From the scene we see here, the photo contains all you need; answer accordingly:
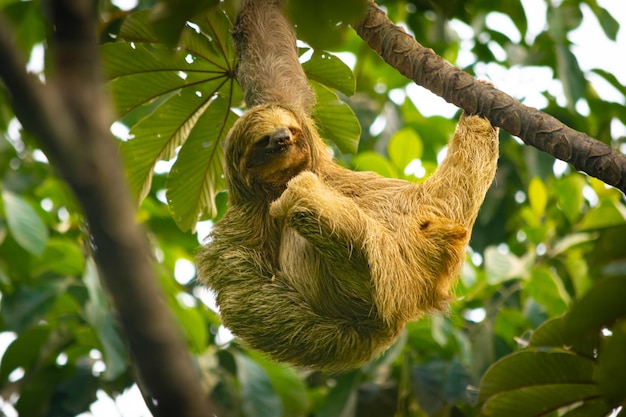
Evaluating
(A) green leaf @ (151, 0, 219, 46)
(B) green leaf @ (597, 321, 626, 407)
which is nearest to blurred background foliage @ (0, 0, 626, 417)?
(B) green leaf @ (597, 321, 626, 407)

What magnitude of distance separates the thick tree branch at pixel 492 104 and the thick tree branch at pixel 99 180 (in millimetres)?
2862

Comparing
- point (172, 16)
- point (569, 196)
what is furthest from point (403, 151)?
point (172, 16)

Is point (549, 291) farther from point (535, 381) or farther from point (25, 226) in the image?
point (25, 226)

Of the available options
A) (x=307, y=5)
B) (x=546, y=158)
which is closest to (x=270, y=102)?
(x=307, y=5)

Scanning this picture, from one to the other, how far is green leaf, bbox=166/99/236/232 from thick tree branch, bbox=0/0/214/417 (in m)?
3.97

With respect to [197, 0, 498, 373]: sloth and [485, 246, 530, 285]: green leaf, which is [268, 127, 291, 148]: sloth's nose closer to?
[197, 0, 498, 373]: sloth

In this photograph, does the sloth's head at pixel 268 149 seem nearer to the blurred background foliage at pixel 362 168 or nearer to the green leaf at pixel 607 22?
the blurred background foliage at pixel 362 168

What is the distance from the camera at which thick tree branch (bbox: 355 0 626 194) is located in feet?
12.4

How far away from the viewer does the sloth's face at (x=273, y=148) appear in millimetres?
4492

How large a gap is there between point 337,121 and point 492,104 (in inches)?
59.9

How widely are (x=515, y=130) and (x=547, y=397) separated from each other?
53.9 inches

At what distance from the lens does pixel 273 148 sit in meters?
4.51

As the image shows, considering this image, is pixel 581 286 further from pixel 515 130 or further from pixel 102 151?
pixel 102 151

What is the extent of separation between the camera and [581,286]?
718 centimetres
